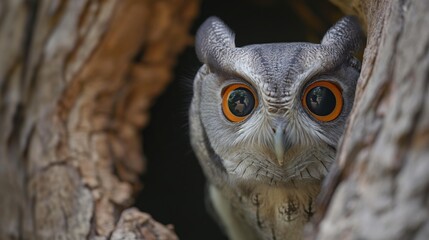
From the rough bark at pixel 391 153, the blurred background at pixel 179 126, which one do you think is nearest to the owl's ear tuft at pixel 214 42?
the rough bark at pixel 391 153

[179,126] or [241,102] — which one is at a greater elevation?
[241,102]

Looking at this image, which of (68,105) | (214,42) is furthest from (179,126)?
(214,42)

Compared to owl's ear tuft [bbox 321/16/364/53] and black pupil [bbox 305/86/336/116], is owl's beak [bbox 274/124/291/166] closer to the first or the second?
black pupil [bbox 305/86/336/116]

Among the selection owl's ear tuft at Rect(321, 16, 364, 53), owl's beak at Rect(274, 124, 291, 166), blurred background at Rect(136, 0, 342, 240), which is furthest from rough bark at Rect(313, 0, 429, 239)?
blurred background at Rect(136, 0, 342, 240)

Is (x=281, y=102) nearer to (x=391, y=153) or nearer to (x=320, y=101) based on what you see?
(x=320, y=101)

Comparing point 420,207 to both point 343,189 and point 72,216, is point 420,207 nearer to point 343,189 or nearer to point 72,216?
point 343,189

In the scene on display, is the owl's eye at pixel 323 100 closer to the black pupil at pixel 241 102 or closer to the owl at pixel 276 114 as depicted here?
the owl at pixel 276 114
